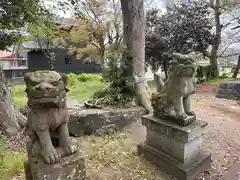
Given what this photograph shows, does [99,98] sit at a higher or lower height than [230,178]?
higher

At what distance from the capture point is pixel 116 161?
90.6 inches

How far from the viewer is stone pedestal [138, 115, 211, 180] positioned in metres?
1.92

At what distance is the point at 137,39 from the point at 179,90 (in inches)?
89.4

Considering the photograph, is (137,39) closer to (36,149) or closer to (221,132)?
(221,132)

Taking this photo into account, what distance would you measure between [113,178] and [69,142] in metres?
0.72

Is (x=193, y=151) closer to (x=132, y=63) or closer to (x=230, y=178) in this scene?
(x=230, y=178)

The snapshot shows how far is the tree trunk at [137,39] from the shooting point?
12.4ft

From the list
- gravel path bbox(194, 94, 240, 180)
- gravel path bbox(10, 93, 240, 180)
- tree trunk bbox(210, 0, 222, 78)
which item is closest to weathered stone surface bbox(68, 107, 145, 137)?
gravel path bbox(10, 93, 240, 180)

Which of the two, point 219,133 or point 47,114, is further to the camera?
point 219,133

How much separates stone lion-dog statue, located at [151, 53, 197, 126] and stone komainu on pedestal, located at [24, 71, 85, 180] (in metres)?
1.04

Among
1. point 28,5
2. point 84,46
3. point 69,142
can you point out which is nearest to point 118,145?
point 69,142

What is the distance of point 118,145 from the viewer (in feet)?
8.92

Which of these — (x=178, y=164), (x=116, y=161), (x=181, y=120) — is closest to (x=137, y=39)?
(x=181, y=120)

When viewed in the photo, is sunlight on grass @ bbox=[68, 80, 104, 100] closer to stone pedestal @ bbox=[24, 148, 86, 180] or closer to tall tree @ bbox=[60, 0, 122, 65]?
tall tree @ bbox=[60, 0, 122, 65]
